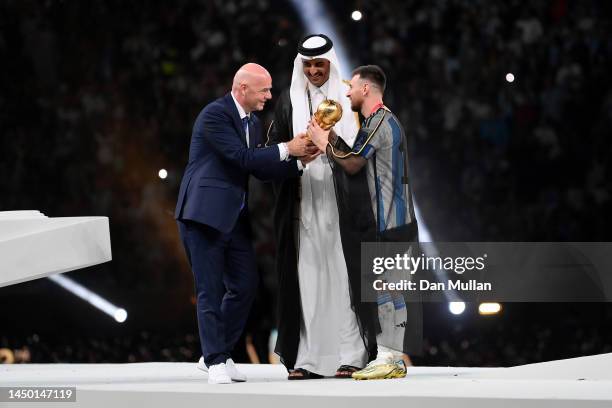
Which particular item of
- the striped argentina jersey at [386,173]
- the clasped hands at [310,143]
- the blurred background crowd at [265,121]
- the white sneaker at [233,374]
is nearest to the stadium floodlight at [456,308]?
the blurred background crowd at [265,121]

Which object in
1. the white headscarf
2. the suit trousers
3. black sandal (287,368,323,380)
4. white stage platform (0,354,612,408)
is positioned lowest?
white stage platform (0,354,612,408)

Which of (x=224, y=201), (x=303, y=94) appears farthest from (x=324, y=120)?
(x=224, y=201)

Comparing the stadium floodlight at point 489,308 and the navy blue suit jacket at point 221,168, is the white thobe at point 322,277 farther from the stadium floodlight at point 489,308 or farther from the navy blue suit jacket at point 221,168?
the stadium floodlight at point 489,308

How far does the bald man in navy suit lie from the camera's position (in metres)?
4.72

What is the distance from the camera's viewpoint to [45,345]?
8.20 metres

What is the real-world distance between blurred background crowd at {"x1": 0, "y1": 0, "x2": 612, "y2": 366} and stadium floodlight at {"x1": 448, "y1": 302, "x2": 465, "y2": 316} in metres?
0.05

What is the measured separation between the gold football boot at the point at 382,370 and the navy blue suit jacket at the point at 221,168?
839 millimetres

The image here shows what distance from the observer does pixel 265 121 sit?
848 centimetres

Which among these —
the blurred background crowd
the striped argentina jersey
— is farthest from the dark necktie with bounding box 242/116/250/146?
the blurred background crowd

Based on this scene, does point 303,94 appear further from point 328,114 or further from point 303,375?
point 303,375

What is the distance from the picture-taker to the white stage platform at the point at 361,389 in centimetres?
366

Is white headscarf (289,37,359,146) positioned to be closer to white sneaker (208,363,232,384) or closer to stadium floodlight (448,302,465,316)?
white sneaker (208,363,232,384)

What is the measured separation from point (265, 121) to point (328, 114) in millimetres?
3862

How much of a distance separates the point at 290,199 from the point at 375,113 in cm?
55
